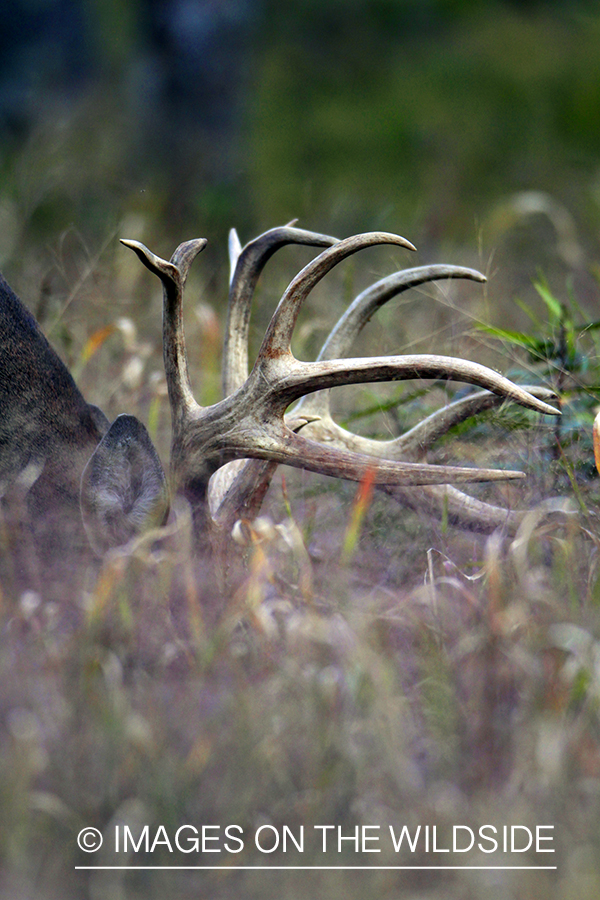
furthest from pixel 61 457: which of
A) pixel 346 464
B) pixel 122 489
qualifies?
pixel 346 464

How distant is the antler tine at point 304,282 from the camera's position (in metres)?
2.08

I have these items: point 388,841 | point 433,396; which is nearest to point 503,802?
point 388,841

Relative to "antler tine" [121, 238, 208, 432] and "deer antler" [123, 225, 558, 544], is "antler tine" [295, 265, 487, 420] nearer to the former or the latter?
"deer antler" [123, 225, 558, 544]

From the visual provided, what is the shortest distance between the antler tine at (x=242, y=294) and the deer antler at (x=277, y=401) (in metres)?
0.09

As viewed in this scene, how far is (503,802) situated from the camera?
1459mm

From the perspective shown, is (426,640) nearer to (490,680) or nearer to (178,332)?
(490,680)

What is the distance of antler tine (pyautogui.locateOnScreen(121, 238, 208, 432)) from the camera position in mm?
2166

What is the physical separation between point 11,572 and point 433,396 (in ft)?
4.94

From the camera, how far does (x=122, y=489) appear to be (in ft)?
7.11

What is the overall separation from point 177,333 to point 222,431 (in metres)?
0.28

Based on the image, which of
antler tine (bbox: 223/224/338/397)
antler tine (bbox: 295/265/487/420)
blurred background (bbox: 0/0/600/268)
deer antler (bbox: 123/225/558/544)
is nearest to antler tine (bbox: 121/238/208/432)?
deer antler (bbox: 123/225/558/544)
